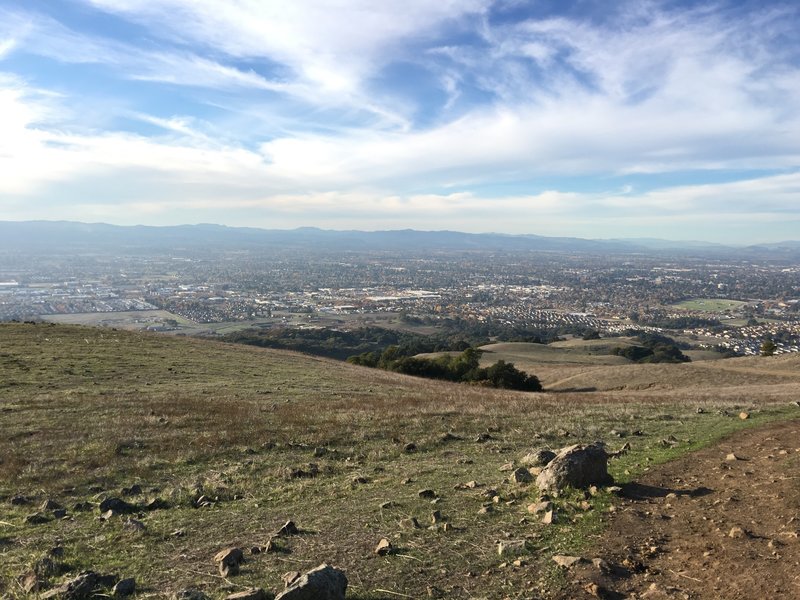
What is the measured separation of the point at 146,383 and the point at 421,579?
66.5ft

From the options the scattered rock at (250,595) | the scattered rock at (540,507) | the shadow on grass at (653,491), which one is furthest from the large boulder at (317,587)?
the shadow on grass at (653,491)

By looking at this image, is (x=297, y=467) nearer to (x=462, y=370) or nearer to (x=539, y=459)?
(x=539, y=459)

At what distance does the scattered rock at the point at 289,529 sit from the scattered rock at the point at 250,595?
182 cm

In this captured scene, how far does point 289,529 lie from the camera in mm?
6922

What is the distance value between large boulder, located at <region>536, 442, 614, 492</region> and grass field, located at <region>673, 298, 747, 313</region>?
13616cm

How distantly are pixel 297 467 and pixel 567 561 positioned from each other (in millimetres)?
6307

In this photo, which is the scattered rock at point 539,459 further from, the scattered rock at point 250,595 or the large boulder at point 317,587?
the scattered rock at point 250,595

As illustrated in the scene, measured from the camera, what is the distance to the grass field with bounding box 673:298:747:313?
12686 cm

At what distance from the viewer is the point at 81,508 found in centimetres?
841

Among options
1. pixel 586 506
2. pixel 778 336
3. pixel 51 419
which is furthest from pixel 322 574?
pixel 778 336

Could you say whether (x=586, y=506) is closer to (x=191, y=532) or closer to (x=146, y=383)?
(x=191, y=532)

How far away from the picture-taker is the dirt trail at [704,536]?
17.7 feet

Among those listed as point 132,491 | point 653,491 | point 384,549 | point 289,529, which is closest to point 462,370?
point 653,491

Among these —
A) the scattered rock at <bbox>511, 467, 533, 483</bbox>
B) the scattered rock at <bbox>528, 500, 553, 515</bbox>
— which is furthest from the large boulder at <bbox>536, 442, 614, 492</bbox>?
the scattered rock at <bbox>528, 500, 553, 515</bbox>
